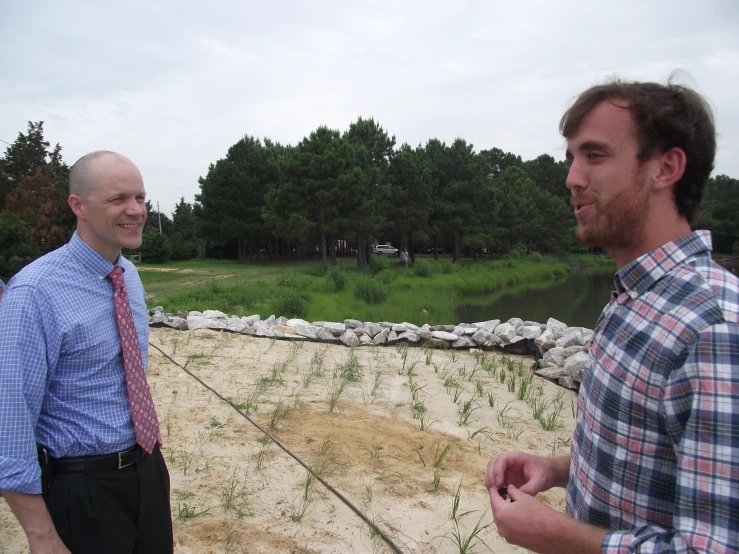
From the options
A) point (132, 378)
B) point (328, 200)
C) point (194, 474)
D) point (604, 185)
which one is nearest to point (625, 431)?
point (604, 185)

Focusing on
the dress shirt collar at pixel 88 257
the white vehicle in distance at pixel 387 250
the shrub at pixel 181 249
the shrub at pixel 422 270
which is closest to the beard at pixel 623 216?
the dress shirt collar at pixel 88 257

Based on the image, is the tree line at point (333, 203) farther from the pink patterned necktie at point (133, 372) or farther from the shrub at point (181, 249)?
the pink patterned necktie at point (133, 372)

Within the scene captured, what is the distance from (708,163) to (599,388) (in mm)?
548

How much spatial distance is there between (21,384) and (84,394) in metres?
0.21

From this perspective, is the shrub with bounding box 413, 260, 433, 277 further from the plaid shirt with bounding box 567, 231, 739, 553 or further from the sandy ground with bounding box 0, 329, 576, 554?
the plaid shirt with bounding box 567, 231, 739, 553

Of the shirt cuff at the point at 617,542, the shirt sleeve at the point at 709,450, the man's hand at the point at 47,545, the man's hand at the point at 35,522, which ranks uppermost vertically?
the shirt sleeve at the point at 709,450

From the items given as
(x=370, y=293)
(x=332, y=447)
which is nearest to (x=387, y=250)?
(x=370, y=293)

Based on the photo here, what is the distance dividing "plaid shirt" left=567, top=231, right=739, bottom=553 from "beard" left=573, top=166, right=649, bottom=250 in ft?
0.22

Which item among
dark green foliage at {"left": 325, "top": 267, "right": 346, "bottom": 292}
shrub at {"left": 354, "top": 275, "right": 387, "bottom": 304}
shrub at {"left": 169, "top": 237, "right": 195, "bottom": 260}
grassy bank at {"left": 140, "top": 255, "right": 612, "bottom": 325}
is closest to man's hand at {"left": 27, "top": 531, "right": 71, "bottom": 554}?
grassy bank at {"left": 140, "top": 255, "right": 612, "bottom": 325}

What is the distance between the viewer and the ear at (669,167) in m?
1.10

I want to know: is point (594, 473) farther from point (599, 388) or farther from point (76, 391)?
point (76, 391)

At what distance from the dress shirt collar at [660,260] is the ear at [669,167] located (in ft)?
0.40

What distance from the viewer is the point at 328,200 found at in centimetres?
2227

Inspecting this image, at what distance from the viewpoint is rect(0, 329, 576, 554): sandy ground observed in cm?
278
